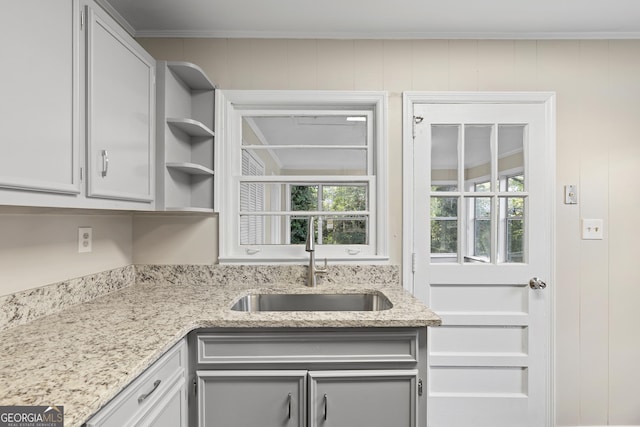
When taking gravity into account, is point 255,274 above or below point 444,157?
below

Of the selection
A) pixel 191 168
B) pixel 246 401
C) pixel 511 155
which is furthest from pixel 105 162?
pixel 511 155

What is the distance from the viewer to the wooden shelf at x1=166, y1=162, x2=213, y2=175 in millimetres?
1723

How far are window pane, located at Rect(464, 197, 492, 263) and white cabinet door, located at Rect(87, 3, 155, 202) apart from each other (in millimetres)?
1782

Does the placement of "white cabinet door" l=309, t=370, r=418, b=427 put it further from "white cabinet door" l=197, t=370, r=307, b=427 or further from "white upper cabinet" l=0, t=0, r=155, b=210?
"white upper cabinet" l=0, t=0, r=155, b=210

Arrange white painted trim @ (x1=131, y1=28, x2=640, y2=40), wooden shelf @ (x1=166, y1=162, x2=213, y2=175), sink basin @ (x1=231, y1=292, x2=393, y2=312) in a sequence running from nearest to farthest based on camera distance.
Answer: wooden shelf @ (x1=166, y1=162, x2=213, y2=175) → sink basin @ (x1=231, y1=292, x2=393, y2=312) → white painted trim @ (x1=131, y1=28, x2=640, y2=40)

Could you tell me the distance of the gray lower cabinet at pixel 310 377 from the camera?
1391 millimetres

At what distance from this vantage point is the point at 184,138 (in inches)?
76.9

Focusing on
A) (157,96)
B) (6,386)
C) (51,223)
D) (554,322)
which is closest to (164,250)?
(51,223)

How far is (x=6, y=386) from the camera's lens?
2.64 feet

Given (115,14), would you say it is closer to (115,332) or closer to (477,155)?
(115,332)

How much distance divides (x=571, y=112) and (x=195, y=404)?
2534 mm

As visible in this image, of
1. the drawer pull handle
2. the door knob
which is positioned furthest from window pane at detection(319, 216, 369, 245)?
the drawer pull handle

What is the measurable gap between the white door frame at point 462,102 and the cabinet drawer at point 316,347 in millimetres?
668

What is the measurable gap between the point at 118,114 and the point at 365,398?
154cm
